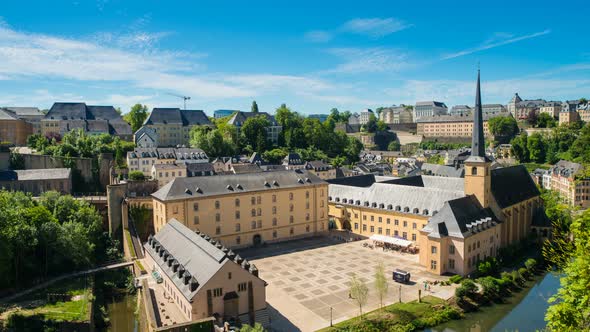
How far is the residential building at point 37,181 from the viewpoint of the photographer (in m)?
55.3

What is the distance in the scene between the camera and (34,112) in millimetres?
108875

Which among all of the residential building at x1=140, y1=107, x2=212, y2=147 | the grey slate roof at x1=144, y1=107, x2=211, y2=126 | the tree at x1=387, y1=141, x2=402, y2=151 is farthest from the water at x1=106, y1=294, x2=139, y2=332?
the tree at x1=387, y1=141, x2=402, y2=151

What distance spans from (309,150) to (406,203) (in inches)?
2358

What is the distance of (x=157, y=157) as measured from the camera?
77.4m

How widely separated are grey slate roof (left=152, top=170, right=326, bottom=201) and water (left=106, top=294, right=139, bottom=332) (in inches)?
413

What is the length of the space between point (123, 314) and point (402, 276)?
986 inches

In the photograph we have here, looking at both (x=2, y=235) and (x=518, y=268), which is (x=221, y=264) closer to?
(x=2, y=235)

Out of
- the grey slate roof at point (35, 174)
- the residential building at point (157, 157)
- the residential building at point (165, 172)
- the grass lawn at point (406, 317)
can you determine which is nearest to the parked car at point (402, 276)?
the grass lawn at point (406, 317)

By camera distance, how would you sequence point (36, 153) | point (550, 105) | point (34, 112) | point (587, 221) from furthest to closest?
1. point (550, 105)
2. point (34, 112)
3. point (36, 153)
4. point (587, 221)

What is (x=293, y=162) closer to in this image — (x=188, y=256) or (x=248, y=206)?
(x=248, y=206)

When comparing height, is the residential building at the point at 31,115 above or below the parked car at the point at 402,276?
above

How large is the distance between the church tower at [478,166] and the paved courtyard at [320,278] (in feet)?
34.5

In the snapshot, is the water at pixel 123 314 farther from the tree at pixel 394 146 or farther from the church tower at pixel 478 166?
the tree at pixel 394 146

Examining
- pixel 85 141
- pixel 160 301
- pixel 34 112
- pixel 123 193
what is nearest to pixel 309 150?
pixel 85 141
